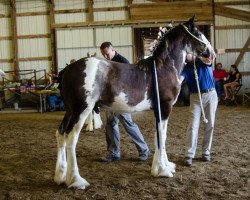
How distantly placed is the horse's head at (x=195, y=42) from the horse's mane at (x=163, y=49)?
148 mm

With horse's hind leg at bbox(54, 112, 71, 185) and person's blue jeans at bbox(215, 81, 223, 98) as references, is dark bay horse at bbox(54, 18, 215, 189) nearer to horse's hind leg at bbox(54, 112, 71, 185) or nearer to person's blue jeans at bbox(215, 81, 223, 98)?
horse's hind leg at bbox(54, 112, 71, 185)

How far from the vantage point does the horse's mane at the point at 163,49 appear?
469cm

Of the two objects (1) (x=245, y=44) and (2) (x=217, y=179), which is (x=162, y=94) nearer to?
(2) (x=217, y=179)

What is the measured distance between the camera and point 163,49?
4.77 meters

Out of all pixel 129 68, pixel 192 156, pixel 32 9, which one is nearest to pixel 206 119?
pixel 192 156

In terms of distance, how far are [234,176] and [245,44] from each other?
12545mm

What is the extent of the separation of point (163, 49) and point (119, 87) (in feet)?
2.88

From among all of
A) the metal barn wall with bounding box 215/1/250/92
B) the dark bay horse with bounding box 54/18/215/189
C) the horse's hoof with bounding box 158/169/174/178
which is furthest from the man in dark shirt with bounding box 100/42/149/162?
the metal barn wall with bounding box 215/1/250/92

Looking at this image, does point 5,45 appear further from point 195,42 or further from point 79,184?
point 79,184

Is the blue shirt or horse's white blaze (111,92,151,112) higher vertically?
the blue shirt

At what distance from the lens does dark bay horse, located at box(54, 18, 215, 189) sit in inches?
166

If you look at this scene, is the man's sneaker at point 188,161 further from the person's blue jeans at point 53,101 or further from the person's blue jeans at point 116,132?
the person's blue jeans at point 53,101

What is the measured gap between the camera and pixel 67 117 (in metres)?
4.43

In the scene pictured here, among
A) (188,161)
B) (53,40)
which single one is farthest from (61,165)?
(53,40)
